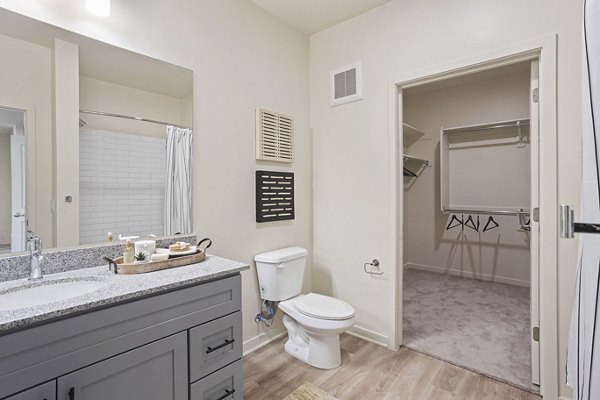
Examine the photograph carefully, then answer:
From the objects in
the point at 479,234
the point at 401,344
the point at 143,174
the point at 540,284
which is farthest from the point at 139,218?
the point at 479,234

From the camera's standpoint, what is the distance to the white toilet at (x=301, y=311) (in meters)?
2.02

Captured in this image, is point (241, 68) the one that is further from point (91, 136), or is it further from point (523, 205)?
point (523, 205)

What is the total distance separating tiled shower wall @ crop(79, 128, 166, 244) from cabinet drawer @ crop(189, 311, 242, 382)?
725mm

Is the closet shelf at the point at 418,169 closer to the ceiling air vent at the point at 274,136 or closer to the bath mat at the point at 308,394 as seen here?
the ceiling air vent at the point at 274,136

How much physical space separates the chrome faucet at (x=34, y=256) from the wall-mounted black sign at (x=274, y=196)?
1.31m

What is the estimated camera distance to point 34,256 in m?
1.32

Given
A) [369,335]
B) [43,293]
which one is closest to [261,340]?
[369,335]

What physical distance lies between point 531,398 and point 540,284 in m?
0.66

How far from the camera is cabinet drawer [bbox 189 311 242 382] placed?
1310mm

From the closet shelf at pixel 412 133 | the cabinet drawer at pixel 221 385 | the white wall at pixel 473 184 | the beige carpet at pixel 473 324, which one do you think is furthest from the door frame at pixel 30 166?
the white wall at pixel 473 184

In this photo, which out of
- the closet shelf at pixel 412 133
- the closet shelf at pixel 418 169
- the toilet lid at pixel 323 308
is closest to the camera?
the toilet lid at pixel 323 308

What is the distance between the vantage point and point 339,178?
8.77 feet

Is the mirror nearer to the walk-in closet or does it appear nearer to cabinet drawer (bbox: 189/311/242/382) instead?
cabinet drawer (bbox: 189/311/242/382)

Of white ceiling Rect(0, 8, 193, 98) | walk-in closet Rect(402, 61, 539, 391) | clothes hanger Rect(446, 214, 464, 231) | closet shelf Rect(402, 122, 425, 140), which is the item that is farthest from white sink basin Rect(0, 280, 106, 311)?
clothes hanger Rect(446, 214, 464, 231)
